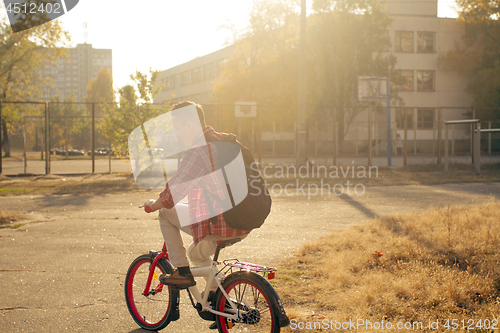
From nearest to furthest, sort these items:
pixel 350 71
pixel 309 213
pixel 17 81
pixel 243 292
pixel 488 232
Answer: pixel 243 292, pixel 488 232, pixel 309 213, pixel 17 81, pixel 350 71

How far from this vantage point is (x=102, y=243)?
7184mm

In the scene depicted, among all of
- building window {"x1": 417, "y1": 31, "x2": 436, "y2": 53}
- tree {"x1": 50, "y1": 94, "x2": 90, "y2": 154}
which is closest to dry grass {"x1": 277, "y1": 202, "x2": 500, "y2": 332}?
tree {"x1": 50, "y1": 94, "x2": 90, "y2": 154}

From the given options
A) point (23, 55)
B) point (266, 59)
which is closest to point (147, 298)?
point (23, 55)

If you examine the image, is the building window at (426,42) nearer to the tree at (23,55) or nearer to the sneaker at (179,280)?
the tree at (23,55)

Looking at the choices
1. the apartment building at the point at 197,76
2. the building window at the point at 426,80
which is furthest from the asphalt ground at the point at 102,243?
the apartment building at the point at 197,76

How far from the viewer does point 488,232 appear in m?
6.02

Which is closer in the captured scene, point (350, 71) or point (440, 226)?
point (440, 226)

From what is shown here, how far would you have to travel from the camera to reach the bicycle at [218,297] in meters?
3.17

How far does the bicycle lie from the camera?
3174mm

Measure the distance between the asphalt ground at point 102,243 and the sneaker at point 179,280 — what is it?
571mm

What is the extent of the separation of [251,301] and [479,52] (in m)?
47.6

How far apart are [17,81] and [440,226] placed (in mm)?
23435

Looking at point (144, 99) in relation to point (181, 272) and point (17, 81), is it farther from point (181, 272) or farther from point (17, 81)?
point (181, 272)

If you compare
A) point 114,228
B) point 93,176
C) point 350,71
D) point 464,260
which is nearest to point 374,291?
point 464,260
